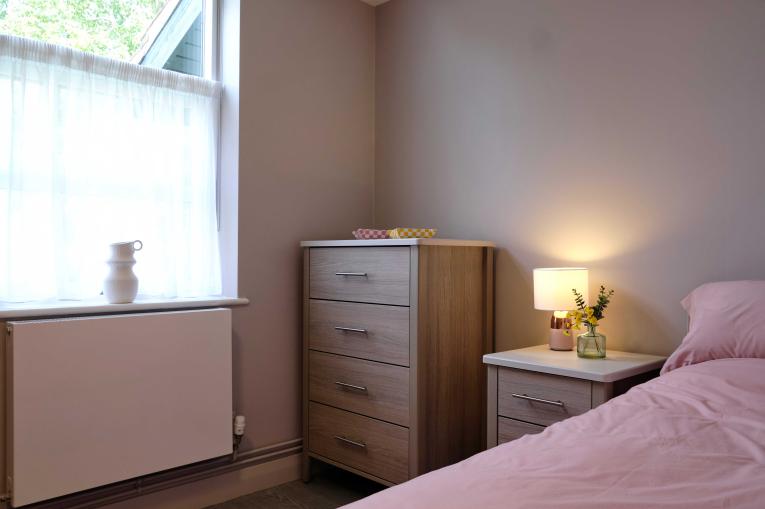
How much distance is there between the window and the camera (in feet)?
7.10

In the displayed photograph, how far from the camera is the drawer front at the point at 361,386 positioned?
2.35 meters

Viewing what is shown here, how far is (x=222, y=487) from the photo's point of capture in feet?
8.41

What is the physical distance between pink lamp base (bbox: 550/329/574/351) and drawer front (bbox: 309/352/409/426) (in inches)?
22.0

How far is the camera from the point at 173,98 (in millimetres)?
2564

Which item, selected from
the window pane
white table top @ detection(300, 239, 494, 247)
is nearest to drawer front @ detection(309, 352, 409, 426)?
white table top @ detection(300, 239, 494, 247)

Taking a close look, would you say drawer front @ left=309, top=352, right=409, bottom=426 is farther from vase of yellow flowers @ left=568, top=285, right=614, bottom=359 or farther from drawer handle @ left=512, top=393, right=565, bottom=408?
vase of yellow flowers @ left=568, top=285, right=614, bottom=359

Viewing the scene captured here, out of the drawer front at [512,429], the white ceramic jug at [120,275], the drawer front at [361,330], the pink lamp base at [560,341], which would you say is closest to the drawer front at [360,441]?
the drawer front at [361,330]

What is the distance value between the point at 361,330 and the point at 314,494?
75cm

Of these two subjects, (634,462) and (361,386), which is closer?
(634,462)

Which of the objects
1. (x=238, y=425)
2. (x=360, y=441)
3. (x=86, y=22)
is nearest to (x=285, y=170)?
(x=86, y=22)

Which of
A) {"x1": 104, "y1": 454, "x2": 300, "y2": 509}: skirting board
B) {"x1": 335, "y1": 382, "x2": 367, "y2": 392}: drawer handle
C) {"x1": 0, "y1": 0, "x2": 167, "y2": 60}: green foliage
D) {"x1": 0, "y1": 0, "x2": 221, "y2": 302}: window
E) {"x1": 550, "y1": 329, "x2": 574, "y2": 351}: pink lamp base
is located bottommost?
{"x1": 104, "y1": 454, "x2": 300, "y2": 509}: skirting board

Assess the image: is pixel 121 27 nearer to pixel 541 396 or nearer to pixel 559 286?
pixel 559 286

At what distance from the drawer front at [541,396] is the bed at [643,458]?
0.37 metres

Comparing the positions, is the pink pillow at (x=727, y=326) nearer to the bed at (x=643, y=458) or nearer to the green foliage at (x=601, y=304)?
the bed at (x=643, y=458)
